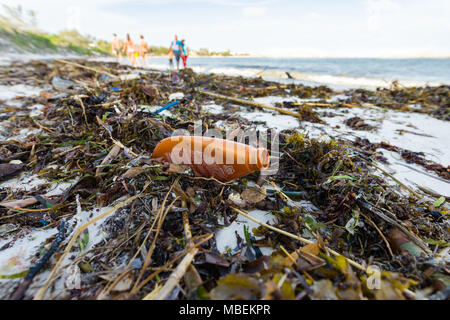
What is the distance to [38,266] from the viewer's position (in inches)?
40.1

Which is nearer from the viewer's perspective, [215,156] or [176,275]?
[176,275]

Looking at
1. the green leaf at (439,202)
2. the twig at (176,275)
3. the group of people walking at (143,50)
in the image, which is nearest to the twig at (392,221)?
the green leaf at (439,202)

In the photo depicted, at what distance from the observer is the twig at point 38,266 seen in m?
0.91

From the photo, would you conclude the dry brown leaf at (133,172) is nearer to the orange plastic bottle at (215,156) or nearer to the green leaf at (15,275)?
the orange plastic bottle at (215,156)

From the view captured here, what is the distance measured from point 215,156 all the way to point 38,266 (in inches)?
44.0

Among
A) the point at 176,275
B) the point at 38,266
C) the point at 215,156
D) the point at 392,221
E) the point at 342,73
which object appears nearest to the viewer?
the point at 176,275

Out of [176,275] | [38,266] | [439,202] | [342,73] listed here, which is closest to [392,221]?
[439,202]

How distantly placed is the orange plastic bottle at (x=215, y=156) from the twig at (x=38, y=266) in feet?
2.61

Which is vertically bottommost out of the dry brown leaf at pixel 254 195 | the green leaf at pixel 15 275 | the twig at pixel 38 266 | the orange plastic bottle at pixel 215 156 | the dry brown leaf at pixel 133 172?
the green leaf at pixel 15 275

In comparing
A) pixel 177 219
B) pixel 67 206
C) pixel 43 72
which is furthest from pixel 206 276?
pixel 43 72

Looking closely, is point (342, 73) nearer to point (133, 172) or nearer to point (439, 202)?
point (439, 202)

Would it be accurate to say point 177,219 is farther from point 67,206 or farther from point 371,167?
point 371,167
